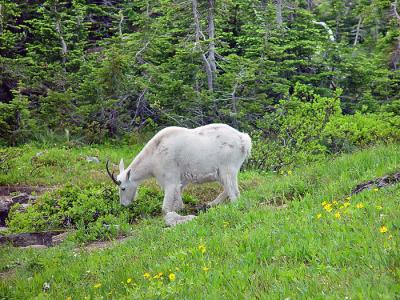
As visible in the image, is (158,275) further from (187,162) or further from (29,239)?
(187,162)

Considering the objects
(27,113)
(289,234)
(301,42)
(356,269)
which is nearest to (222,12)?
(301,42)

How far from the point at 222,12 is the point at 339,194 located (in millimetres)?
15338

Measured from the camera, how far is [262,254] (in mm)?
5961

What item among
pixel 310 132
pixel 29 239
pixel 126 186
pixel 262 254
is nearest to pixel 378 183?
pixel 262 254

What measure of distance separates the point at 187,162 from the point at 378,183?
489 cm

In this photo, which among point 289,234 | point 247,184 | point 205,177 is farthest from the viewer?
point 247,184

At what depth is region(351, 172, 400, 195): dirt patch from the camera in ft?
26.4

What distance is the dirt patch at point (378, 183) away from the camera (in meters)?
8.04

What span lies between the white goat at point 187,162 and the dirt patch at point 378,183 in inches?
160

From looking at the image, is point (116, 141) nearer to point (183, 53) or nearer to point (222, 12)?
point (183, 53)

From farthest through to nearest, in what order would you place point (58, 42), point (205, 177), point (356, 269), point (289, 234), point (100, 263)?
point (58, 42) < point (205, 177) < point (100, 263) < point (289, 234) < point (356, 269)

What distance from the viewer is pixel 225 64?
74.3 feet

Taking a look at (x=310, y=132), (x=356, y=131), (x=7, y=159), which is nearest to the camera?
(x=7, y=159)

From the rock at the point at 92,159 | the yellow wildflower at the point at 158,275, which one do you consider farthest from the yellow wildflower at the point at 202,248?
the rock at the point at 92,159
